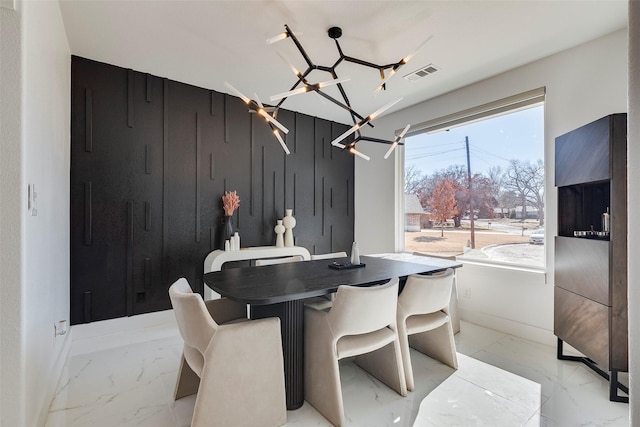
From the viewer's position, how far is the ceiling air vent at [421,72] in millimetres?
2965

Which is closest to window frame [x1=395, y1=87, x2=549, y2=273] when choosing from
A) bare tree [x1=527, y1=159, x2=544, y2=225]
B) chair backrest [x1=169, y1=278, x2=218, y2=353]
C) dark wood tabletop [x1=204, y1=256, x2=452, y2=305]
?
bare tree [x1=527, y1=159, x2=544, y2=225]

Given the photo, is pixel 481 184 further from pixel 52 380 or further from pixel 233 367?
pixel 52 380

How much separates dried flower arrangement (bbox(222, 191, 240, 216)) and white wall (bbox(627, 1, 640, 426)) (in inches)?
132

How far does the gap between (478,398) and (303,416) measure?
1.16 m

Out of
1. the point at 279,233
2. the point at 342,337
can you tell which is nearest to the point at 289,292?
the point at 342,337

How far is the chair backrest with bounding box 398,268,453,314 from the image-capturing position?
82.5 inches

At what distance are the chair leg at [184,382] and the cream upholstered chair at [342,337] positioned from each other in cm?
76

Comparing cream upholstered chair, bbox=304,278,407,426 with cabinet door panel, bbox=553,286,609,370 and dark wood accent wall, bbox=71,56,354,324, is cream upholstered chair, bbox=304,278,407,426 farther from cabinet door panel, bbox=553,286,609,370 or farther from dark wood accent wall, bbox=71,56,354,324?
dark wood accent wall, bbox=71,56,354,324

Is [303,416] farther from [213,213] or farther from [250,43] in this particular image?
[250,43]

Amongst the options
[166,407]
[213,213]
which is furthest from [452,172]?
[166,407]

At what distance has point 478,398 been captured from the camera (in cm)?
196

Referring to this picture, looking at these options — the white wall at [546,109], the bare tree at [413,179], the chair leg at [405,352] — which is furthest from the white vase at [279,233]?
the white wall at [546,109]

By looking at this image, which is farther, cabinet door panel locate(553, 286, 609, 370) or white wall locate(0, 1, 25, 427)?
cabinet door panel locate(553, 286, 609, 370)

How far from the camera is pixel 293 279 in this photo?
2.08 metres
